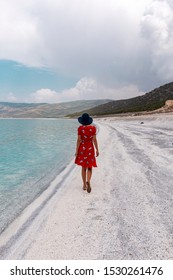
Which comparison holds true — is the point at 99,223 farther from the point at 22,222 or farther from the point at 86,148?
the point at 86,148

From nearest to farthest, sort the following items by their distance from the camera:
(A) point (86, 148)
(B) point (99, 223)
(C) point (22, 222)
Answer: (B) point (99, 223)
(C) point (22, 222)
(A) point (86, 148)

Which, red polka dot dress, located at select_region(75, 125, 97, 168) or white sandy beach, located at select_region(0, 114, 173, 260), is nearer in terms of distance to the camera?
white sandy beach, located at select_region(0, 114, 173, 260)

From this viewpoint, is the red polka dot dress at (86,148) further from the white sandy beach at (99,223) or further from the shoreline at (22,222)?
the shoreline at (22,222)

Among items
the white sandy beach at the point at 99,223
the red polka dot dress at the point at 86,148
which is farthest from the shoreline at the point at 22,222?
the red polka dot dress at the point at 86,148

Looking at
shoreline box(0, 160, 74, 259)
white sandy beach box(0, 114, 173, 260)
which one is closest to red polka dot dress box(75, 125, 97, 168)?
white sandy beach box(0, 114, 173, 260)

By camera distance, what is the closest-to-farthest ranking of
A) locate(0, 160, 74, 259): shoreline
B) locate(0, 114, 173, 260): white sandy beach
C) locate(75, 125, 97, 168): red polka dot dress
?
locate(0, 114, 173, 260): white sandy beach < locate(0, 160, 74, 259): shoreline < locate(75, 125, 97, 168): red polka dot dress

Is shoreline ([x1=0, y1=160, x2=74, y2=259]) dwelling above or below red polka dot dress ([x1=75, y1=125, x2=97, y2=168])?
below

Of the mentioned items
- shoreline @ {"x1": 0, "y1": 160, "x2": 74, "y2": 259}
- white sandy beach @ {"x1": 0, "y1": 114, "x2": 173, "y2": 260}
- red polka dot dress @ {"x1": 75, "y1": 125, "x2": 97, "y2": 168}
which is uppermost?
red polka dot dress @ {"x1": 75, "y1": 125, "x2": 97, "y2": 168}

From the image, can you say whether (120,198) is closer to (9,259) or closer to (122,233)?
(122,233)

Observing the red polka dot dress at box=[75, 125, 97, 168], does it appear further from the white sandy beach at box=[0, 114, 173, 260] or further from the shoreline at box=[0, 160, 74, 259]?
the shoreline at box=[0, 160, 74, 259]

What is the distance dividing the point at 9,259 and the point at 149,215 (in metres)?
3.20

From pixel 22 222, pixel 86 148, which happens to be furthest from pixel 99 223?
pixel 86 148

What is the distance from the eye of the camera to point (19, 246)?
548 cm

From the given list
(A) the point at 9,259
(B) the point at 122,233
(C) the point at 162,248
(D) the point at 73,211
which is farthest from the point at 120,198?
(A) the point at 9,259
